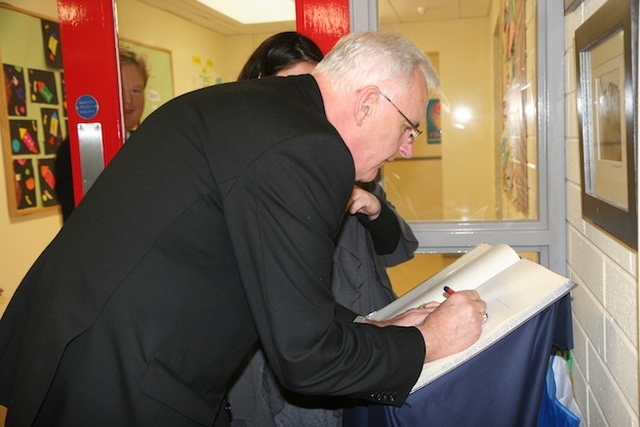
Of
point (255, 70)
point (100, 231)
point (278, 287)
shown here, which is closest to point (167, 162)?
point (100, 231)

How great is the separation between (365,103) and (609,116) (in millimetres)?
418

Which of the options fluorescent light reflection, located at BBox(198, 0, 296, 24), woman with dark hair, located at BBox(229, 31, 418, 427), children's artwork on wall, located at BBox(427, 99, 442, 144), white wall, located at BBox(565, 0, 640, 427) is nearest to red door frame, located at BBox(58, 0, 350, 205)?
fluorescent light reflection, located at BBox(198, 0, 296, 24)

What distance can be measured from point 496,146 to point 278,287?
3.78ft

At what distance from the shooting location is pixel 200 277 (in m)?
1.02

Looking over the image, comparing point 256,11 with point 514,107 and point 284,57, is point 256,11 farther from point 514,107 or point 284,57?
point 514,107

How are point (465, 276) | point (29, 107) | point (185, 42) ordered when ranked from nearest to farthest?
point (465, 276) < point (185, 42) < point (29, 107)

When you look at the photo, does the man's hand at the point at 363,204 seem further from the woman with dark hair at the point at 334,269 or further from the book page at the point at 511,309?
the book page at the point at 511,309

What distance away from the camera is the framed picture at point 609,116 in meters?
0.96

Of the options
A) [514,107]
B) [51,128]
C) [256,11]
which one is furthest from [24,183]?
[514,107]

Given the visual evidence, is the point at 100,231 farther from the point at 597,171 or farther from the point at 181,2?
the point at 181,2

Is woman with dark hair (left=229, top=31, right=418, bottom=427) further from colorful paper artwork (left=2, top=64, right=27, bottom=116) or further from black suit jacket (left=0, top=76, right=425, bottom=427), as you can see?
colorful paper artwork (left=2, top=64, right=27, bottom=116)

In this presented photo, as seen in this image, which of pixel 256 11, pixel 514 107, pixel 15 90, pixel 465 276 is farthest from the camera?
pixel 15 90

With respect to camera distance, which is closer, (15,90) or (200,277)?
(200,277)

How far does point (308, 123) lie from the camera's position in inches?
37.6
